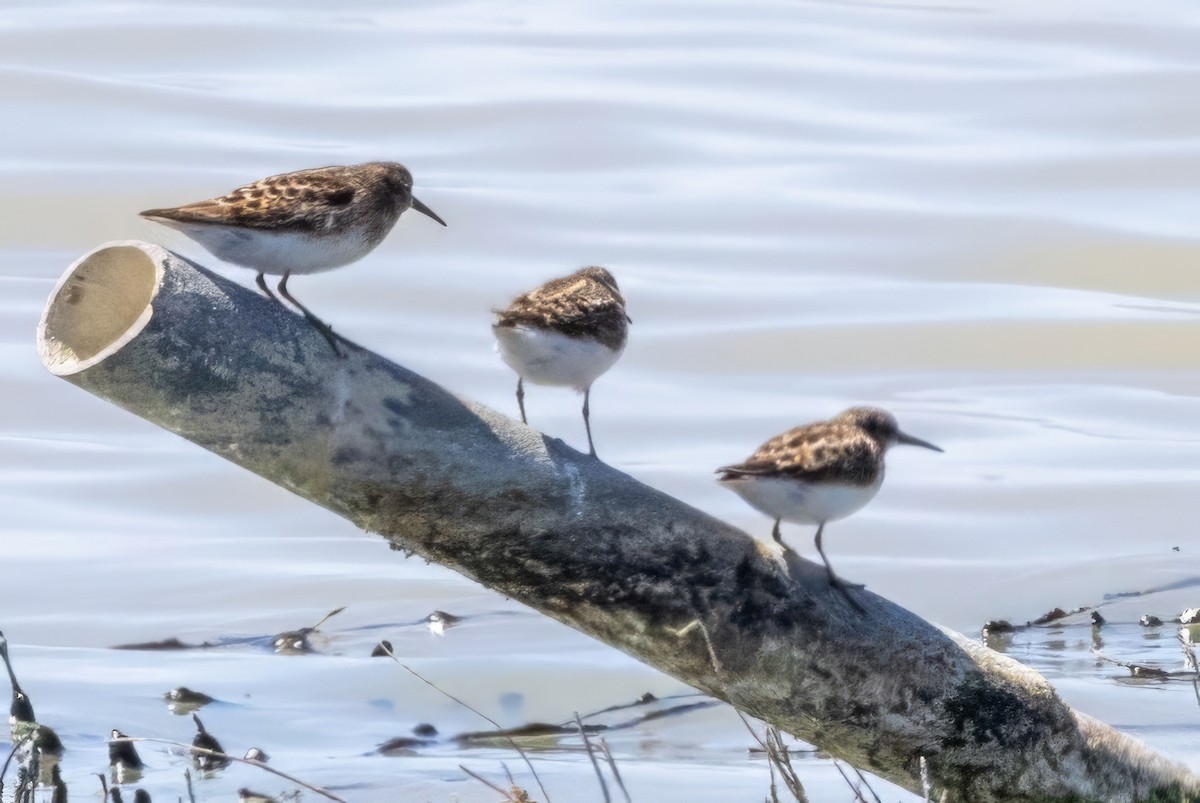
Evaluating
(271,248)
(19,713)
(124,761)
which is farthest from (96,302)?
(124,761)

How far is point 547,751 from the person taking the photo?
746 centimetres

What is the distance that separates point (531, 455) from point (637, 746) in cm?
316

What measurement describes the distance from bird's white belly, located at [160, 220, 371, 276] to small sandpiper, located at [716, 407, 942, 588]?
1363 millimetres

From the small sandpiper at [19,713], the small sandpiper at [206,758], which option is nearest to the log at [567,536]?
the small sandpiper at [19,713]

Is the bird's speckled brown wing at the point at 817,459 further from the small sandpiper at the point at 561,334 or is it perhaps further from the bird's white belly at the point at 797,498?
the small sandpiper at the point at 561,334

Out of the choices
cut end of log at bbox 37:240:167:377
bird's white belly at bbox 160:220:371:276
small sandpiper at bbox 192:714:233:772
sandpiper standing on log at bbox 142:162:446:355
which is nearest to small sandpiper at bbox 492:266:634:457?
sandpiper standing on log at bbox 142:162:446:355

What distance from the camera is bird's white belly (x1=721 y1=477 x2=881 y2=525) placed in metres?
5.32

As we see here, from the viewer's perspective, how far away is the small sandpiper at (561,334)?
5898 millimetres

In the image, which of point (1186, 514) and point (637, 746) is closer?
point (637, 746)

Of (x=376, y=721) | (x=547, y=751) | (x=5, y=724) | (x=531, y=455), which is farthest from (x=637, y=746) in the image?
(x=531, y=455)

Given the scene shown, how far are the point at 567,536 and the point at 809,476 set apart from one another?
3.07 feet

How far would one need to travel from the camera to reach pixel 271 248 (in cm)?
525

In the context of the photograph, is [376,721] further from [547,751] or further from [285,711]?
[547,751]

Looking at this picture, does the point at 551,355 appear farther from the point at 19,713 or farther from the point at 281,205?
the point at 19,713
